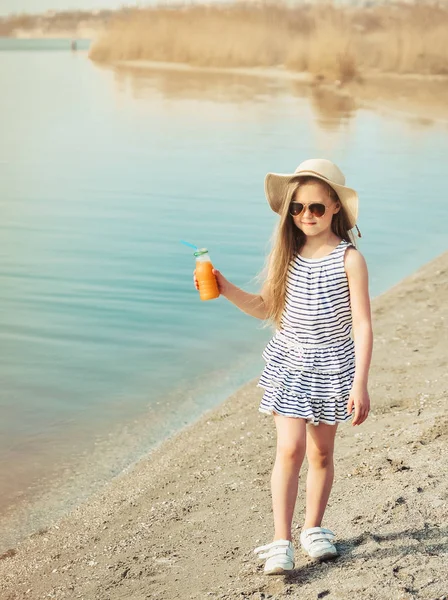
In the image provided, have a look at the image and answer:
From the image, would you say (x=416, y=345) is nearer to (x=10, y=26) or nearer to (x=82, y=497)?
(x=82, y=497)

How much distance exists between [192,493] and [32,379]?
2.54 m

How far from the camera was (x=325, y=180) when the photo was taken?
370 centimetres

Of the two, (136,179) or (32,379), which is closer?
(32,379)

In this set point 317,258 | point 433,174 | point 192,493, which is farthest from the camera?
point 433,174

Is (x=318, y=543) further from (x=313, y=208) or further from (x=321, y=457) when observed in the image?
(x=313, y=208)

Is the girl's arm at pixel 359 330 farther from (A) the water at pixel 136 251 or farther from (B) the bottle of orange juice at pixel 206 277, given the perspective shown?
(A) the water at pixel 136 251

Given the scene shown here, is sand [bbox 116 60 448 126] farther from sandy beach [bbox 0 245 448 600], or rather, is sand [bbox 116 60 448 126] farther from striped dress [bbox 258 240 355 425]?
striped dress [bbox 258 240 355 425]

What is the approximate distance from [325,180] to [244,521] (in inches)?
56.2

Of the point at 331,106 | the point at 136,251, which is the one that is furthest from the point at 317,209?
the point at 331,106

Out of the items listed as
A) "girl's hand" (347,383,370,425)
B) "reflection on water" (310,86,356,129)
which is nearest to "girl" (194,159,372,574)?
"girl's hand" (347,383,370,425)

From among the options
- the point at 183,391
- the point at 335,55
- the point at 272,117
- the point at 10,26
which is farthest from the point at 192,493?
the point at 10,26

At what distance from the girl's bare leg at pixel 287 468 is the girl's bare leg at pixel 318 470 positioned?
10cm

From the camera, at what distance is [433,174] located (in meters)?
16.2

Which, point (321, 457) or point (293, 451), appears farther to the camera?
point (321, 457)
